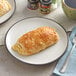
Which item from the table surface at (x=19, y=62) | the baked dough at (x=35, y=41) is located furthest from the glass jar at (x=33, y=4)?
the baked dough at (x=35, y=41)

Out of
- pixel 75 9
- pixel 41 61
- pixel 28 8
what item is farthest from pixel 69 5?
pixel 41 61

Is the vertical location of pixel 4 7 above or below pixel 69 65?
above

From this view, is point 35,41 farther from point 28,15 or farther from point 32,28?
point 28,15

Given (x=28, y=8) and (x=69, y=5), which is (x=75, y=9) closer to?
(x=69, y=5)

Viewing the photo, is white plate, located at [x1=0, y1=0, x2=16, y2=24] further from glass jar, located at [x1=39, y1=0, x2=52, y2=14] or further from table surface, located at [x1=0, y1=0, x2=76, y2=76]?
glass jar, located at [x1=39, y1=0, x2=52, y2=14]

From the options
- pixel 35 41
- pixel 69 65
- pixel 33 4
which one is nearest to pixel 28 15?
pixel 33 4
